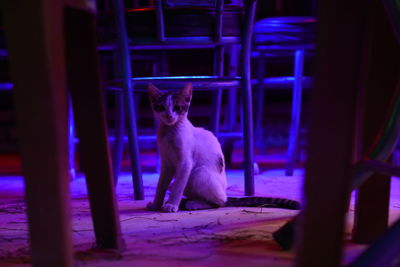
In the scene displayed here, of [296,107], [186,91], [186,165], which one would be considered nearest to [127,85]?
[186,91]

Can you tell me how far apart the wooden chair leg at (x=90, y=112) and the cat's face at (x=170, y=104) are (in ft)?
2.81

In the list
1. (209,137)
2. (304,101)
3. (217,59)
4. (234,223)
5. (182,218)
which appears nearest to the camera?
(234,223)

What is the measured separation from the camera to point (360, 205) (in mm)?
1163

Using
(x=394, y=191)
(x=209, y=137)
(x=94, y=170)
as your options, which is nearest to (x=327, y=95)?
(x=94, y=170)

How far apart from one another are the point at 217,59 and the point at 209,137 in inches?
28.0

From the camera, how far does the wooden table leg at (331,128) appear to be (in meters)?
0.59

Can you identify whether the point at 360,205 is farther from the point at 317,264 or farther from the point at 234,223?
the point at 317,264

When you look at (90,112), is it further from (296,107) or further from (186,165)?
(296,107)

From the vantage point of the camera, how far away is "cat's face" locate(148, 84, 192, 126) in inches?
74.5

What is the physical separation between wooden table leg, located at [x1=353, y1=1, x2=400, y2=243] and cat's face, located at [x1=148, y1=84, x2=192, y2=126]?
0.92 metres

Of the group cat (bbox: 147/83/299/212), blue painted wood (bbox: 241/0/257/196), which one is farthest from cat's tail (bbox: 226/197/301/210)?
blue painted wood (bbox: 241/0/257/196)

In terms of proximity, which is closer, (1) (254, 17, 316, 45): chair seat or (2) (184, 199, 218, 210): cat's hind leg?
(2) (184, 199, 218, 210): cat's hind leg

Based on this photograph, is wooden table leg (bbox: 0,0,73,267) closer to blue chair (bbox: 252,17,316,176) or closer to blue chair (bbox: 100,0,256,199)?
blue chair (bbox: 100,0,256,199)

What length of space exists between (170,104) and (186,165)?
11.4 inches
